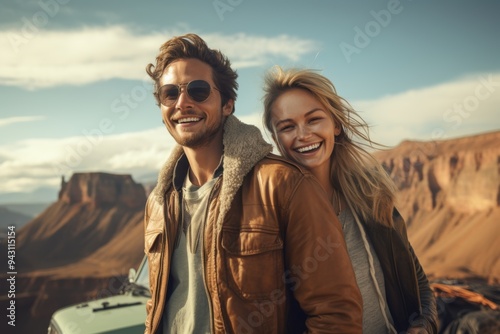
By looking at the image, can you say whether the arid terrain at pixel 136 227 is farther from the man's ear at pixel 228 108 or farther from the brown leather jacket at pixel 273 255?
the brown leather jacket at pixel 273 255

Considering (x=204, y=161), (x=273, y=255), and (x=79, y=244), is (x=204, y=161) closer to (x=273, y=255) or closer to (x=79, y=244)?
(x=273, y=255)

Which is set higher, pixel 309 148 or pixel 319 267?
pixel 309 148

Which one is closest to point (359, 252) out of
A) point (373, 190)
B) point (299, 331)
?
point (373, 190)

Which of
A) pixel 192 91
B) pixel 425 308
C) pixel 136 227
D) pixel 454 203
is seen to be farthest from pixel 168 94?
pixel 136 227

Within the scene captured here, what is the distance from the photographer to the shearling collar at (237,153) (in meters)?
1.90

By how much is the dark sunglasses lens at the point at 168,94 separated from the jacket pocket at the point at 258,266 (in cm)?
83

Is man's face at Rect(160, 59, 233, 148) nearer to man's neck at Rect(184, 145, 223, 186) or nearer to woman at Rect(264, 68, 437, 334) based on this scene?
man's neck at Rect(184, 145, 223, 186)

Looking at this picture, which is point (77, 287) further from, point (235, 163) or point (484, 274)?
point (235, 163)

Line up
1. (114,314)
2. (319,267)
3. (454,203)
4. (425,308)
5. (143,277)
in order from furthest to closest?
(454,203) → (143,277) → (114,314) → (425,308) → (319,267)

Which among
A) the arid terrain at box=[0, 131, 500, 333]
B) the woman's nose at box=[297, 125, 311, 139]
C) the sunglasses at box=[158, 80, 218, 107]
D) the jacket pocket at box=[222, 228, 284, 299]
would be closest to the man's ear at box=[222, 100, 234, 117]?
the sunglasses at box=[158, 80, 218, 107]

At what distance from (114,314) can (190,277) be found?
187cm

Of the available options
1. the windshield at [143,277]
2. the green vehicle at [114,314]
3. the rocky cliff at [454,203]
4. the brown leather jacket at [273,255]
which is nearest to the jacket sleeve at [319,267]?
the brown leather jacket at [273,255]

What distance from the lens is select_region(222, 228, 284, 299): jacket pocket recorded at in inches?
70.0

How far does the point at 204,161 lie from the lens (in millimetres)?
2221
